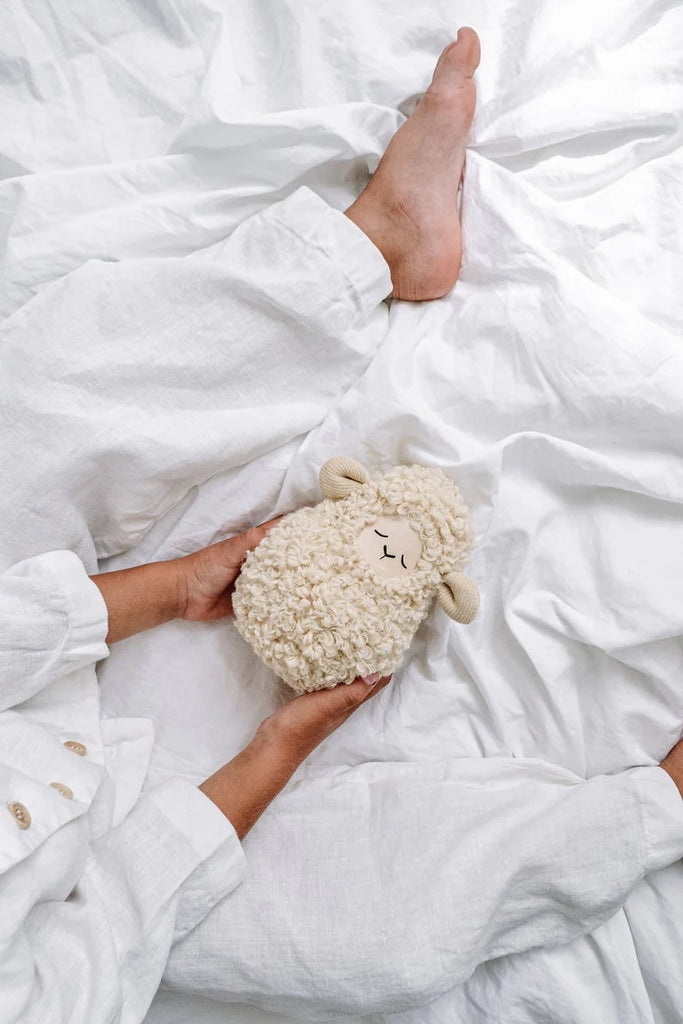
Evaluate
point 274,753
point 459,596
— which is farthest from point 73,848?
point 459,596

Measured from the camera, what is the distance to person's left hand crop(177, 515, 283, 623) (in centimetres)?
88

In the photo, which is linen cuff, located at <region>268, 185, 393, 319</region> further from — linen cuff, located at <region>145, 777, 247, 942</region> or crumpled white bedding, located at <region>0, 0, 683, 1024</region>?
linen cuff, located at <region>145, 777, 247, 942</region>

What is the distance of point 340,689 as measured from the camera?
32.8 inches

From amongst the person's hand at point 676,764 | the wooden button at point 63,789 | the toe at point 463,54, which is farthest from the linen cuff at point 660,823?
the toe at point 463,54

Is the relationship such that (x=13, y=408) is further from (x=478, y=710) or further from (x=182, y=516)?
(x=478, y=710)

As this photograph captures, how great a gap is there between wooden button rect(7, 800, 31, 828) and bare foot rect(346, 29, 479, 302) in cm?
66

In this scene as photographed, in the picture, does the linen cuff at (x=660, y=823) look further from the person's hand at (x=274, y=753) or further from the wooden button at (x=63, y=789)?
the wooden button at (x=63, y=789)

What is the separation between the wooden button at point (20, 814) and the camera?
0.71 meters

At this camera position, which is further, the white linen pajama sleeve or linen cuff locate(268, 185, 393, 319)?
linen cuff locate(268, 185, 393, 319)

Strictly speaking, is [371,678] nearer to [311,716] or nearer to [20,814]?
[311,716]

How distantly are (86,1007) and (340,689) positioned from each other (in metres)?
0.36

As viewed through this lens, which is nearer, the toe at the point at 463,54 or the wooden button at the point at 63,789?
the wooden button at the point at 63,789

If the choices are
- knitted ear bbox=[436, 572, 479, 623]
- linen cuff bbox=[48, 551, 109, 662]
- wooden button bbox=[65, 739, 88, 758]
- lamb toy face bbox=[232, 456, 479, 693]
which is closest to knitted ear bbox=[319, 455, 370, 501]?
lamb toy face bbox=[232, 456, 479, 693]

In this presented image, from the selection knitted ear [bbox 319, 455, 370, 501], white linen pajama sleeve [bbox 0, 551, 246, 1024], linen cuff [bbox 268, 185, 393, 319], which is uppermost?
linen cuff [bbox 268, 185, 393, 319]
